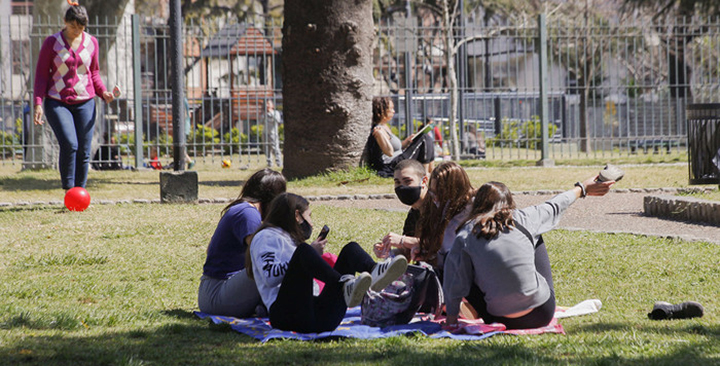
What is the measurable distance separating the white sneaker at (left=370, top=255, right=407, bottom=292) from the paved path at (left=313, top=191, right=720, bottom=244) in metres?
4.05

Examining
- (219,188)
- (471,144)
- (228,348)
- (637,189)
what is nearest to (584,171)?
(637,189)

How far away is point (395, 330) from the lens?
4.87m

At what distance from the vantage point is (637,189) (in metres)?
11.9

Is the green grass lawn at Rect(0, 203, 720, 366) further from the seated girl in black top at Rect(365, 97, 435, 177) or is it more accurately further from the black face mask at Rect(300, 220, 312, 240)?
the seated girl in black top at Rect(365, 97, 435, 177)

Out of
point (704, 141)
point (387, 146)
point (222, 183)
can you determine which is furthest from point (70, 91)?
point (704, 141)

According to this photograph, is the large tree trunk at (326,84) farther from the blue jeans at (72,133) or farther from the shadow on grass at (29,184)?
the blue jeans at (72,133)

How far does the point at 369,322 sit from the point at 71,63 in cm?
575

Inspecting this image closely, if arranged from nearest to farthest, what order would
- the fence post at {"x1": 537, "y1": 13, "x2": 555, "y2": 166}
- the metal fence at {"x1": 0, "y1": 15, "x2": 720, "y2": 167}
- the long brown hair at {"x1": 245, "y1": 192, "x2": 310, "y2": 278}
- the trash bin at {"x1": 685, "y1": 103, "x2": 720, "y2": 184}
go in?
the long brown hair at {"x1": 245, "y1": 192, "x2": 310, "y2": 278} → the trash bin at {"x1": 685, "y1": 103, "x2": 720, "y2": 184} → the metal fence at {"x1": 0, "y1": 15, "x2": 720, "y2": 167} → the fence post at {"x1": 537, "y1": 13, "x2": 555, "y2": 166}

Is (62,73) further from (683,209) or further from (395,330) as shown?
(683,209)

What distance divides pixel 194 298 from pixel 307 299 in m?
1.56

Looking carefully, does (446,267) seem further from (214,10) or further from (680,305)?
(214,10)

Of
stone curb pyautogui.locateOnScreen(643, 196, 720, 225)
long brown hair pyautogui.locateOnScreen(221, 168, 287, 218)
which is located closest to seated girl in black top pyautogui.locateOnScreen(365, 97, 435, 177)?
stone curb pyautogui.locateOnScreen(643, 196, 720, 225)

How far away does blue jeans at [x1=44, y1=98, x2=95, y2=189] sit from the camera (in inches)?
372

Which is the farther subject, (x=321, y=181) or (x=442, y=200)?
(x=321, y=181)
